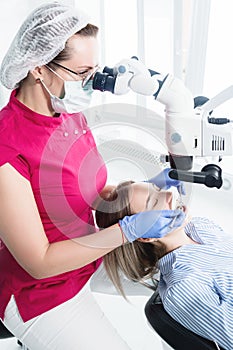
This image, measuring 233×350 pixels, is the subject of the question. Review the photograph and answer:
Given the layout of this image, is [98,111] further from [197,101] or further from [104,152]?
[197,101]

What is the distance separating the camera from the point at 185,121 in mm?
1131

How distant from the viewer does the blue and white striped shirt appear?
1152mm

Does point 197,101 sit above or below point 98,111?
above

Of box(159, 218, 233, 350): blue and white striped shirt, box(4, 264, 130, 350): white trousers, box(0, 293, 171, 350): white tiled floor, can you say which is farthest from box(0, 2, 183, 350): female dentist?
box(0, 293, 171, 350): white tiled floor

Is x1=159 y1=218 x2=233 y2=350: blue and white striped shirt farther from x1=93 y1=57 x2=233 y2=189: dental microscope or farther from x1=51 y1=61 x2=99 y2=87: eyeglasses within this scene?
x1=51 y1=61 x2=99 y2=87: eyeglasses

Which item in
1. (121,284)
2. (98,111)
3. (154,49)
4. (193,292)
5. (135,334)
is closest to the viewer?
(193,292)

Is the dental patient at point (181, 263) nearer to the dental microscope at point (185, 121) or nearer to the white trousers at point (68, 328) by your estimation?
the white trousers at point (68, 328)

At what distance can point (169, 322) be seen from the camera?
114cm

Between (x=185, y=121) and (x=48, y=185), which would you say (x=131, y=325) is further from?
(x=185, y=121)

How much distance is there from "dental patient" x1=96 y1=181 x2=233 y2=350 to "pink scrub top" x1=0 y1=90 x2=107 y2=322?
0.35 feet

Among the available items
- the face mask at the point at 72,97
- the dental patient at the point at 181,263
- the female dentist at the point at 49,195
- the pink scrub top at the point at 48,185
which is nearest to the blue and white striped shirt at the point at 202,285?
the dental patient at the point at 181,263

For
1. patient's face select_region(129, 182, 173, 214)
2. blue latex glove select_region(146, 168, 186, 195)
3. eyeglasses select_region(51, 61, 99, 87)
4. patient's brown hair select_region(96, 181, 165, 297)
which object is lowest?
patient's brown hair select_region(96, 181, 165, 297)

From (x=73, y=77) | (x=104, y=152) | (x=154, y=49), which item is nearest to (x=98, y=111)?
(x=104, y=152)

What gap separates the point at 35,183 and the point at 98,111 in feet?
1.57
